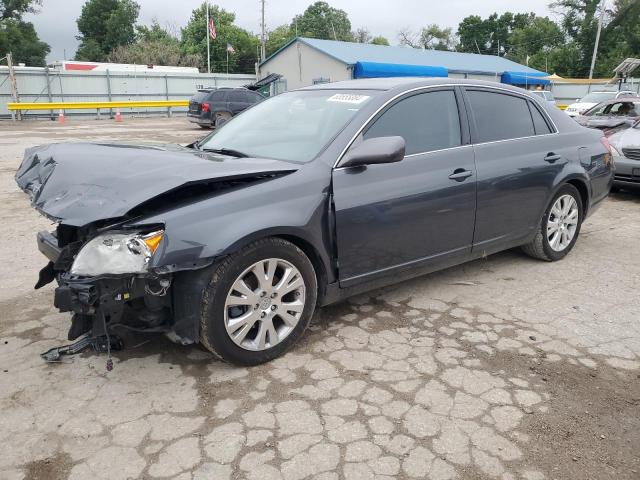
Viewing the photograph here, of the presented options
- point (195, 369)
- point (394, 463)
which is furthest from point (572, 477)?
point (195, 369)

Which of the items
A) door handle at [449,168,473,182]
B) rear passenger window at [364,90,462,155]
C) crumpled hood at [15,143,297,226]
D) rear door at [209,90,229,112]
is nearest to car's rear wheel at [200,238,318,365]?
crumpled hood at [15,143,297,226]

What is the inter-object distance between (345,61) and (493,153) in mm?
24290

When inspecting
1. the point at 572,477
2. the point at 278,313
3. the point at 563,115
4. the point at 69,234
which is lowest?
the point at 572,477

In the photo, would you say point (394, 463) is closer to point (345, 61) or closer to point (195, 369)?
point (195, 369)

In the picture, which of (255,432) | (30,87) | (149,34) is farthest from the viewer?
(149,34)

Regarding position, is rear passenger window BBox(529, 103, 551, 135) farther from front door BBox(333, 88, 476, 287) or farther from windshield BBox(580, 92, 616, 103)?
windshield BBox(580, 92, 616, 103)

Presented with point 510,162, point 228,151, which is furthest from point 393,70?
point 228,151

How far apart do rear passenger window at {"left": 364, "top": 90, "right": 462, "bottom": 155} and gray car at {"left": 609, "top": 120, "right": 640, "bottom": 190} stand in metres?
5.18

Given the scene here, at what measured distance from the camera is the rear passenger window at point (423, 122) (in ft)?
11.9

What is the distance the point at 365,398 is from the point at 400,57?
2951 centimetres

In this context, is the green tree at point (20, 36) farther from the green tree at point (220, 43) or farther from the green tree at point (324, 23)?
the green tree at point (324, 23)

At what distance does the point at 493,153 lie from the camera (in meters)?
Result: 4.14

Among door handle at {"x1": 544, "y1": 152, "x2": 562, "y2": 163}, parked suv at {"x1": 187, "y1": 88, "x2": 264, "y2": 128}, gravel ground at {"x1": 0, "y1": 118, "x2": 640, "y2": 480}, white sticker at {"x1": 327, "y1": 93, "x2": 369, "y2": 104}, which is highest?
parked suv at {"x1": 187, "y1": 88, "x2": 264, "y2": 128}

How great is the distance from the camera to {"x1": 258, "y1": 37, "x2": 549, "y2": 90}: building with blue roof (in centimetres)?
2648
